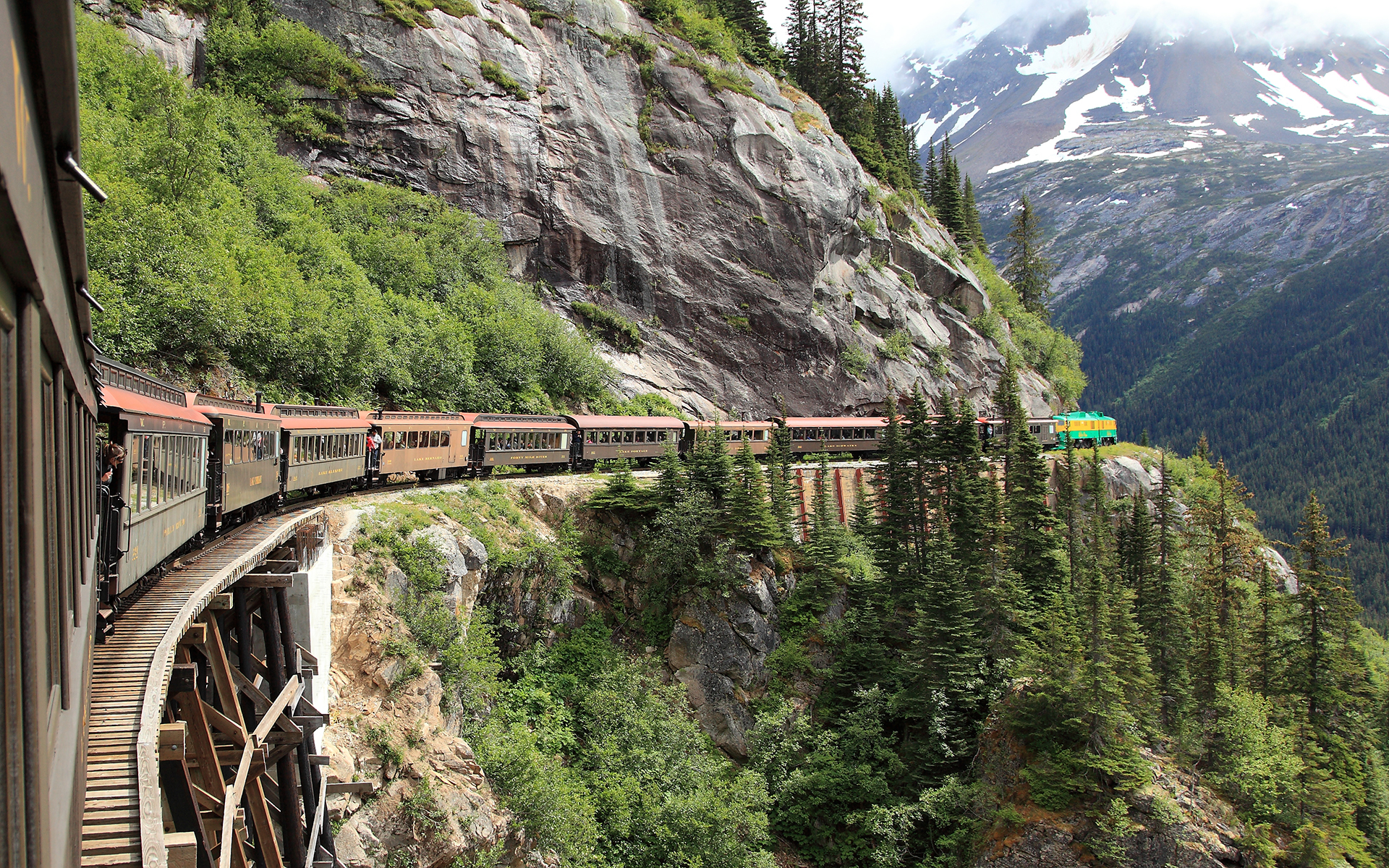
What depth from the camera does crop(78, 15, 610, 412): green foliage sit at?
89.7 ft

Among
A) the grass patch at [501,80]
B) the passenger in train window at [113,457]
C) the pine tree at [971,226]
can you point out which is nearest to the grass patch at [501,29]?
the grass patch at [501,80]

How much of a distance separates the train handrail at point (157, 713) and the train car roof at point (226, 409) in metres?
4.77

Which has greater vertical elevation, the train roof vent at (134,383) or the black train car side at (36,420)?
the train roof vent at (134,383)

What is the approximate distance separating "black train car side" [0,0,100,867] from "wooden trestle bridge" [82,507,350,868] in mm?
2104

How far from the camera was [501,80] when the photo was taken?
53875 millimetres

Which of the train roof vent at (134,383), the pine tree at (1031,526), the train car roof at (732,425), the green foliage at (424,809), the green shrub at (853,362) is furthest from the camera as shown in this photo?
the green shrub at (853,362)

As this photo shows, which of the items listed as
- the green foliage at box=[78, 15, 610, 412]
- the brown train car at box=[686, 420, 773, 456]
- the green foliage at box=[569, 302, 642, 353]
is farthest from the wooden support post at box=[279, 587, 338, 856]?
the green foliage at box=[569, 302, 642, 353]

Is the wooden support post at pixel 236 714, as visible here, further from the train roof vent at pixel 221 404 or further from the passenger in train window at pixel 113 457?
the train roof vent at pixel 221 404

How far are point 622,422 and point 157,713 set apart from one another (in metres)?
33.5

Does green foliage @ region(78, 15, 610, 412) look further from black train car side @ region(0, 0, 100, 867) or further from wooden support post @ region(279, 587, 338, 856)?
black train car side @ region(0, 0, 100, 867)

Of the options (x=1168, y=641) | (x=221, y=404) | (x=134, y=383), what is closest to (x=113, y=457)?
(x=134, y=383)

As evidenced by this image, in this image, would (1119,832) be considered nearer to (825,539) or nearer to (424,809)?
(825,539)

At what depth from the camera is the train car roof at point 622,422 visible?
125ft

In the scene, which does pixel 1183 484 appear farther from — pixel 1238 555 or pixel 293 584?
pixel 293 584
